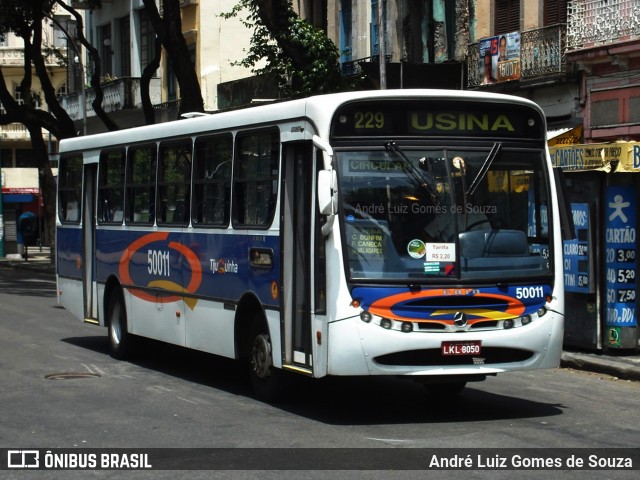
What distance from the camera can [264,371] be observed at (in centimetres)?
1173

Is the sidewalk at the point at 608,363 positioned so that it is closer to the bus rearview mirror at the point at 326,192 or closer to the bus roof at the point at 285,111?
the bus roof at the point at 285,111

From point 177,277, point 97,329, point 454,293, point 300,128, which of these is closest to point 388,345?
point 454,293

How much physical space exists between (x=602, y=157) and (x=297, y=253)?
5490 millimetres

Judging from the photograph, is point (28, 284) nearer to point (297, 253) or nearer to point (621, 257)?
point (621, 257)

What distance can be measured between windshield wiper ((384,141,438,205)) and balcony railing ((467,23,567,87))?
14.4 m

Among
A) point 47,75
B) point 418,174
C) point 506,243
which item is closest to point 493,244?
point 506,243

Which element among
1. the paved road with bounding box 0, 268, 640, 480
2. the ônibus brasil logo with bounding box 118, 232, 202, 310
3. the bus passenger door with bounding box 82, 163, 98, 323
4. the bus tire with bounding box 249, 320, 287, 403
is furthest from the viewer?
the bus passenger door with bounding box 82, 163, 98, 323

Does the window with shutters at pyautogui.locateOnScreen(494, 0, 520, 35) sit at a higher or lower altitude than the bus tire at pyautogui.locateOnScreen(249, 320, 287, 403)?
higher

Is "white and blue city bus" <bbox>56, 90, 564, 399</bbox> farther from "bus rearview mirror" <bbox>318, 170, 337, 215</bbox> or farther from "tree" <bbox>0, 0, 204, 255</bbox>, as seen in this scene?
"tree" <bbox>0, 0, 204, 255</bbox>

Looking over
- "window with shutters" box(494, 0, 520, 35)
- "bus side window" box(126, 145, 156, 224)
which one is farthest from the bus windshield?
"window with shutters" box(494, 0, 520, 35)

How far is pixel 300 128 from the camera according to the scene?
1105 centimetres

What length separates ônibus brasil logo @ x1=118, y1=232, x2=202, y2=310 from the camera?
13461mm
